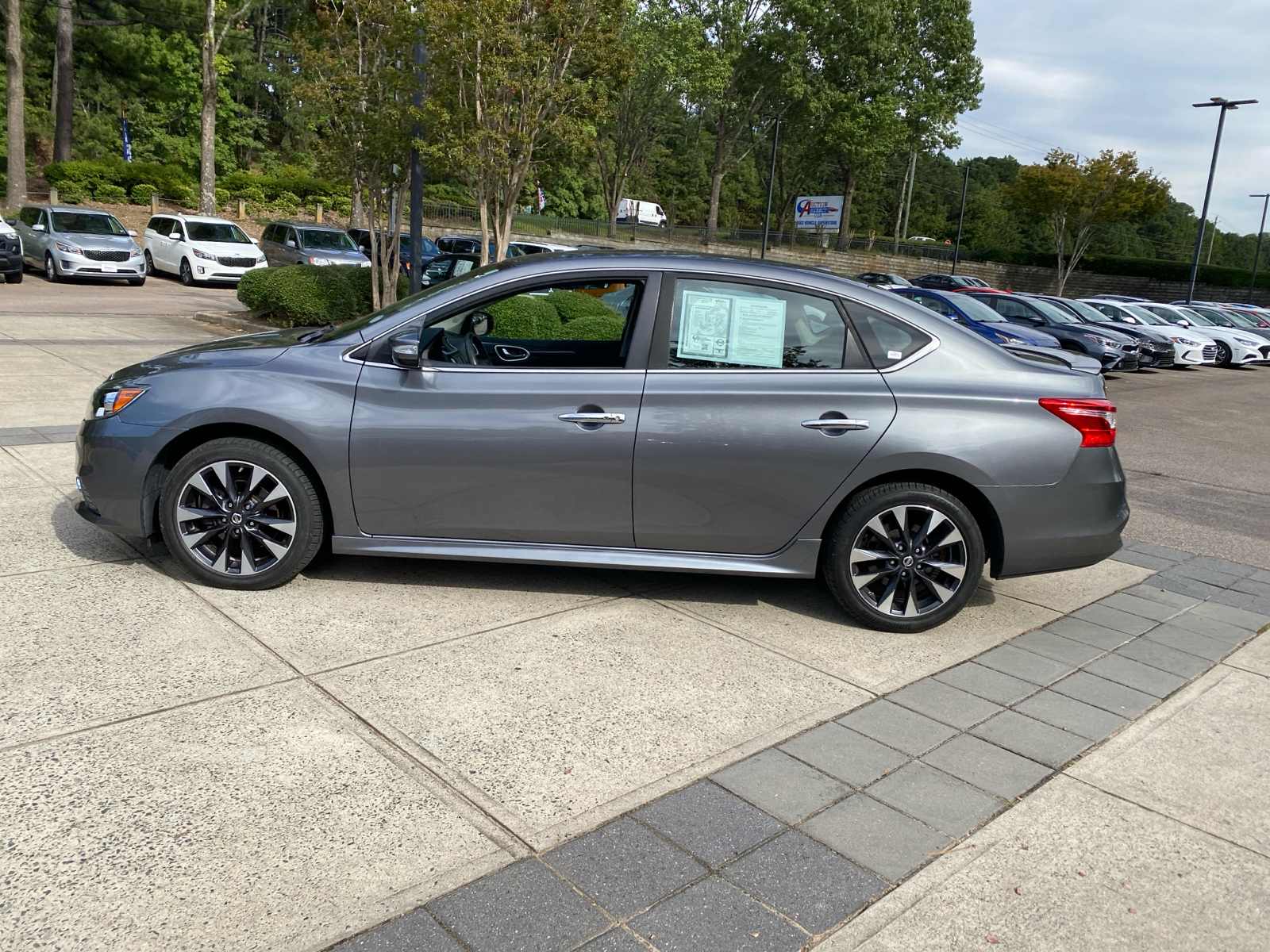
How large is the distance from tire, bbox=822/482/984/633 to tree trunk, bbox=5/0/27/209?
3483 centimetres

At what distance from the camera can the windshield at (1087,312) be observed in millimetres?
22031

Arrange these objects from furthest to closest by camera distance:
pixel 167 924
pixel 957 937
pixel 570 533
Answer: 1. pixel 570 533
2. pixel 957 937
3. pixel 167 924

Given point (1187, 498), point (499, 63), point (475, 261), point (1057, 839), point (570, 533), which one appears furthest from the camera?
point (475, 261)

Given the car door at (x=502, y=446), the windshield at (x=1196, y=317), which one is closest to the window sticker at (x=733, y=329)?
the car door at (x=502, y=446)

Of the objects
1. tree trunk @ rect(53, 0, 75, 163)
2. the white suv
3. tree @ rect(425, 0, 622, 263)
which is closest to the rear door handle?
tree @ rect(425, 0, 622, 263)

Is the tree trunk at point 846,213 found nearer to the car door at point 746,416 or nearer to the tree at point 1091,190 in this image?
the tree at point 1091,190

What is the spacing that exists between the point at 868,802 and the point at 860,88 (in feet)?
176

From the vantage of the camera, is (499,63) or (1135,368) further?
(1135,368)

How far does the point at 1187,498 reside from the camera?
28.2 ft

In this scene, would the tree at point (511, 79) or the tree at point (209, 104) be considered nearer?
the tree at point (511, 79)

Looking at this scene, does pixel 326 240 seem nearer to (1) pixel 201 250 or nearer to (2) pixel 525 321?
(1) pixel 201 250

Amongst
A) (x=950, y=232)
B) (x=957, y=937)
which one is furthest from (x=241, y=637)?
(x=950, y=232)

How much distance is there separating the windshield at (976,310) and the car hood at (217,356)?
14121mm

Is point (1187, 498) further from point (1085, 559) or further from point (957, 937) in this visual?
point (957, 937)
